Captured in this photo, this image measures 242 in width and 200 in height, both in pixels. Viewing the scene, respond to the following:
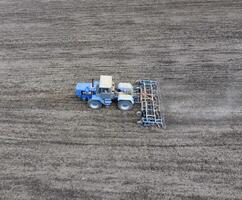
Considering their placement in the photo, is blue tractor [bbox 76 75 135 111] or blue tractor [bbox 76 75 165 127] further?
blue tractor [bbox 76 75 135 111]

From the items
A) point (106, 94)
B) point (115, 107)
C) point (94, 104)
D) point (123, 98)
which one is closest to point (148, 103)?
point (123, 98)

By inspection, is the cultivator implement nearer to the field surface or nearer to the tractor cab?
the field surface

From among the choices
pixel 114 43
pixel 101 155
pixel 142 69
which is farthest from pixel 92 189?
pixel 114 43

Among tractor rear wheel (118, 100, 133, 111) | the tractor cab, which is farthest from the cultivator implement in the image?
the tractor cab

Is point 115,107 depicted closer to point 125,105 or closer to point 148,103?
point 125,105

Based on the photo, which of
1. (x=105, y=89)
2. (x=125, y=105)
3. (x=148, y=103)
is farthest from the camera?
(x=148, y=103)

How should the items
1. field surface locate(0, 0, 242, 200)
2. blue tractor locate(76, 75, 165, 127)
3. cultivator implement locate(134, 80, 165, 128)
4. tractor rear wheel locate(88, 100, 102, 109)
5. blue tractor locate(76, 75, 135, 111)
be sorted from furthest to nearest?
tractor rear wheel locate(88, 100, 102, 109)
blue tractor locate(76, 75, 135, 111)
blue tractor locate(76, 75, 165, 127)
cultivator implement locate(134, 80, 165, 128)
field surface locate(0, 0, 242, 200)
